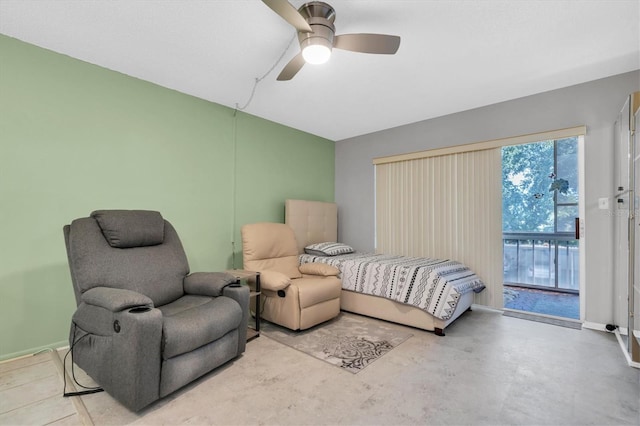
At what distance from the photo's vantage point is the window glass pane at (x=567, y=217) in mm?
4629

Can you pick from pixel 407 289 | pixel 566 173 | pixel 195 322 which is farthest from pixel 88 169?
pixel 566 173

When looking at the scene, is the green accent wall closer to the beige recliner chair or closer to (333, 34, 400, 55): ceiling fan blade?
the beige recliner chair

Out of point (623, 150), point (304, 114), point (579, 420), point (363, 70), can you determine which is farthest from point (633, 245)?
point (304, 114)

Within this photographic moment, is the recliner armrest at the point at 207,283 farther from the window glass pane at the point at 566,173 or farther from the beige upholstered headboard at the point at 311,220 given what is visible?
the window glass pane at the point at 566,173

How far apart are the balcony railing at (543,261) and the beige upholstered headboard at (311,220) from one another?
322cm

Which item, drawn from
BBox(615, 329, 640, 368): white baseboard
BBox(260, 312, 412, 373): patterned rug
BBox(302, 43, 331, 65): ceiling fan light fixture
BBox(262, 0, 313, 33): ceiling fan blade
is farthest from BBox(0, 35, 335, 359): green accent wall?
BBox(615, 329, 640, 368): white baseboard

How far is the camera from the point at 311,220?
4301mm

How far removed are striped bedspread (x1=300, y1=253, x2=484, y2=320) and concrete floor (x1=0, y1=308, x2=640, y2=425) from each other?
16.2 inches

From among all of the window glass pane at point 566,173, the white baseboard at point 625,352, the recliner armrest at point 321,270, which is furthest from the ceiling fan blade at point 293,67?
the window glass pane at point 566,173

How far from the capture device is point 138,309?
167cm

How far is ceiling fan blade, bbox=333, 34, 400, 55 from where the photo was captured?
72.4 inches

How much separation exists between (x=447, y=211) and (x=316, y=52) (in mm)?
2736

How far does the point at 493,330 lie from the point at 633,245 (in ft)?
4.25

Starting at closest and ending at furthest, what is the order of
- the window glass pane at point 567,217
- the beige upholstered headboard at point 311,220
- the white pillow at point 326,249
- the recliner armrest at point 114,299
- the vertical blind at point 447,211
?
the recliner armrest at point 114,299, the vertical blind at point 447,211, the white pillow at point 326,249, the beige upholstered headboard at point 311,220, the window glass pane at point 567,217
